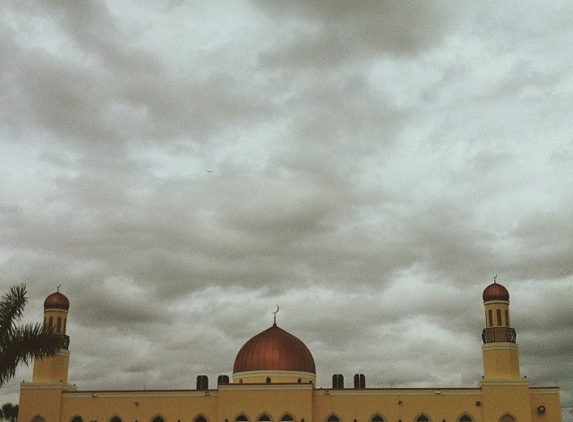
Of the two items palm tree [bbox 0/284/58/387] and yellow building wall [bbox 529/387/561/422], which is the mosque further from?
palm tree [bbox 0/284/58/387]

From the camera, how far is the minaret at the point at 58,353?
50875 mm

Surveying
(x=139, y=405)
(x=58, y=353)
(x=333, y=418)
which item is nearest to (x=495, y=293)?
(x=333, y=418)

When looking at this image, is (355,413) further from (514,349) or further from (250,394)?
(514,349)

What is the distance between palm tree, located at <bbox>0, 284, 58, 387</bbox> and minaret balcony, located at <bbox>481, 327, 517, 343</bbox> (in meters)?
33.6

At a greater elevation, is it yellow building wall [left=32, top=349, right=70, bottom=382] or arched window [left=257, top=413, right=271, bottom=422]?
yellow building wall [left=32, top=349, right=70, bottom=382]

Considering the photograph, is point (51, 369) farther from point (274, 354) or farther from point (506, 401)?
point (506, 401)

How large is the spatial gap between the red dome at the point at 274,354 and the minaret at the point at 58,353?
11.9 meters

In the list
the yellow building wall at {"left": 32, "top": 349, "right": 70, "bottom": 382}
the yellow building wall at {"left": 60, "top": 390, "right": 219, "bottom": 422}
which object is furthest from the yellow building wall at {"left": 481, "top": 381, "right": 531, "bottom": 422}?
the yellow building wall at {"left": 32, "top": 349, "right": 70, "bottom": 382}

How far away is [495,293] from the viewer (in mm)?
48625

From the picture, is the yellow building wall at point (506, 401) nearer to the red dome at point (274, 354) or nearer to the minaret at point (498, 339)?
the minaret at point (498, 339)

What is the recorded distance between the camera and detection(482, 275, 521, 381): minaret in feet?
155

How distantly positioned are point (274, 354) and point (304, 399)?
5081mm

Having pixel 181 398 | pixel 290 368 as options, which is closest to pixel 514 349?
pixel 290 368

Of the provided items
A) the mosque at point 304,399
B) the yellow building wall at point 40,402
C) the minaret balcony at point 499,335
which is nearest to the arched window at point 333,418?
the mosque at point 304,399
